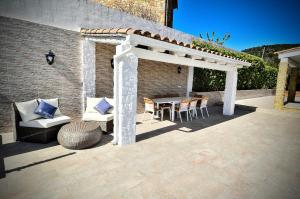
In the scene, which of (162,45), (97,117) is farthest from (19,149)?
(162,45)

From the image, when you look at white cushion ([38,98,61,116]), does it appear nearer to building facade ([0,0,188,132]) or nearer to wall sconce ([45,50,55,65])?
building facade ([0,0,188,132])

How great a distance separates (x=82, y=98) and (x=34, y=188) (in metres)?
3.97

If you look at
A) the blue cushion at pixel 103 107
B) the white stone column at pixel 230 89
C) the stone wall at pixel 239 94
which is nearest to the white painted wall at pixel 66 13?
the blue cushion at pixel 103 107

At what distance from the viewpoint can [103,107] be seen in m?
5.70

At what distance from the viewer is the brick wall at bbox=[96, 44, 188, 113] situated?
691 centimetres

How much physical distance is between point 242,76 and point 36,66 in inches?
584

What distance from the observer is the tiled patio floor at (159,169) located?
9.64 ft

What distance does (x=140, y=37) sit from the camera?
4270 millimetres

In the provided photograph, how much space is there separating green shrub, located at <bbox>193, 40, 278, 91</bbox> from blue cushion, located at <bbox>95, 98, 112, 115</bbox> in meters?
6.93

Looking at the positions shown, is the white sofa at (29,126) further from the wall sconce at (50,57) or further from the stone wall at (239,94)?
the stone wall at (239,94)

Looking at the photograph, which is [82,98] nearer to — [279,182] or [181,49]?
[181,49]

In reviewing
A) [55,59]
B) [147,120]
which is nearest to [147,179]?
[147,120]

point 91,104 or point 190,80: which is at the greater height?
point 190,80

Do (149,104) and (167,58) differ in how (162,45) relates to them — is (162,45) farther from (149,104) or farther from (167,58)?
(149,104)
